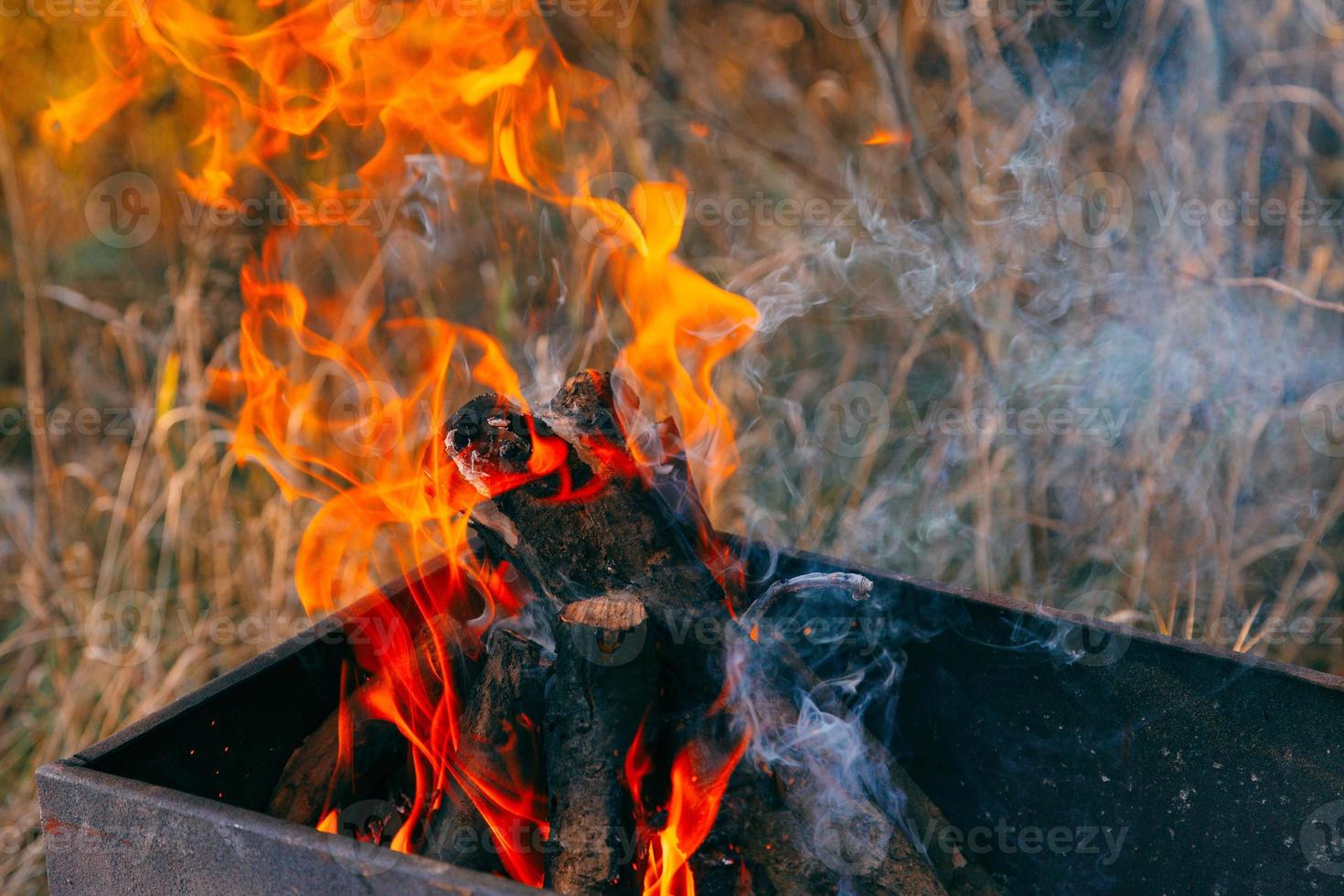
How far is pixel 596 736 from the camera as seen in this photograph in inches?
61.9

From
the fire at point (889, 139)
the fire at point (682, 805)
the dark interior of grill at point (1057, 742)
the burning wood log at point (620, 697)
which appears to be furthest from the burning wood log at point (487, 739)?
the fire at point (889, 139)

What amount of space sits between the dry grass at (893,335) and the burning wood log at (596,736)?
66.9 inches

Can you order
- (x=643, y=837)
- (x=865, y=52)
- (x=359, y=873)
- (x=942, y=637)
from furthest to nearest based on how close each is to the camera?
(x=865, y=52) → (x=942, y=637) → (x=643, y=837) → (x=359, y=873)

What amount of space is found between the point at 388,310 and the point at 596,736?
9.59 ft

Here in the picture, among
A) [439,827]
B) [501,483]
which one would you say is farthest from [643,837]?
[501,483]

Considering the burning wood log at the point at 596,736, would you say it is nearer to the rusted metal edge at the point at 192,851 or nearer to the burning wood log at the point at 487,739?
the burning wood log at the point at 487,739

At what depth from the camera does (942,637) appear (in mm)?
1896

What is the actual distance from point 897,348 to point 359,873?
2.91 m

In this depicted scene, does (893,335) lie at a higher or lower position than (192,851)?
lower

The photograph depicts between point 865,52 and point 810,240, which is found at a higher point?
point 865,52

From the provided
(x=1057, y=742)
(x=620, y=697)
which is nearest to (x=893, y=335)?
(x=1057, y=742)

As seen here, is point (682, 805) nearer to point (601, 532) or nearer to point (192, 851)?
point (601, 532)

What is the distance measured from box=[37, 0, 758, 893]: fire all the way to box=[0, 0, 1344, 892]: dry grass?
16cm

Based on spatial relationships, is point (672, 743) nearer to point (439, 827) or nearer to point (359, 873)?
point (439, 827)
